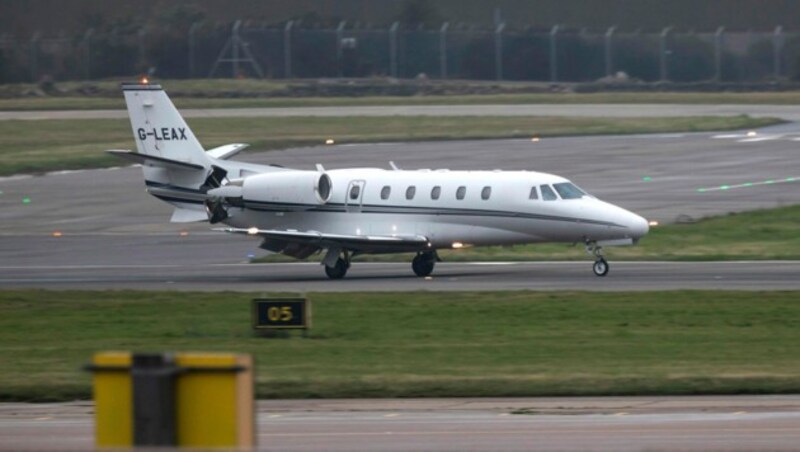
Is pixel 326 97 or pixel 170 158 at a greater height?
pixel 326 97

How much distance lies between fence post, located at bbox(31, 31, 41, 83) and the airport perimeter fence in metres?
0.13

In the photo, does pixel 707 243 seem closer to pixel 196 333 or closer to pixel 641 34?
pixel 196 333

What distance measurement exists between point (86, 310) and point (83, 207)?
2455cm

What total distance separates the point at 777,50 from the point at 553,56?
1224 centimetres

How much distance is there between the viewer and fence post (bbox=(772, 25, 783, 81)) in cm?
8550

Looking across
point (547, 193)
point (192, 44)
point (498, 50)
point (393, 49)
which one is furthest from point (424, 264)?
point (393, 49)

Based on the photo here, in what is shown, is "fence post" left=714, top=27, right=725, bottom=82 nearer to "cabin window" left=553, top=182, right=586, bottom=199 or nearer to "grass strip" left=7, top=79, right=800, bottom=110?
"grass strip" left=7, top=79, right=800, bottom=110

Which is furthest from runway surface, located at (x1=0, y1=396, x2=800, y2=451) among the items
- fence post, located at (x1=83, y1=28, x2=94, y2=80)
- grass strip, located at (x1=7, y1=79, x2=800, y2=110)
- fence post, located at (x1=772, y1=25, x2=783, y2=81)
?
fence post, located at (x1=772, y1=25, x2=783, y2=81)

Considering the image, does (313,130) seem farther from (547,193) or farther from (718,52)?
(547,193)

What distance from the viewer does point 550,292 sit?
1242 inches

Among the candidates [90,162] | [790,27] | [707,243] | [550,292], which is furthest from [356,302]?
[790,27]

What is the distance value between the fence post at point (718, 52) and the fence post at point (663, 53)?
257 centimetres

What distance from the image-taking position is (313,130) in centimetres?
7244

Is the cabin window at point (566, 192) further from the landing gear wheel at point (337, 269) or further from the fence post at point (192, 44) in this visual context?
the fence post at point (192, 44)
